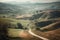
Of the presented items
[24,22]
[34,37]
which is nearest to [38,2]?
[24,22]

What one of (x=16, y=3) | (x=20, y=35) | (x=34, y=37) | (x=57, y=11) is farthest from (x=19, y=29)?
(x=57, y=11)

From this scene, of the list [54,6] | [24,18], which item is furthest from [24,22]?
[54,6]

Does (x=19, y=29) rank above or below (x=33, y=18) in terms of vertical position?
below

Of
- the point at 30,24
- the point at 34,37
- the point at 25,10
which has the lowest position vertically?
the point at 34,37

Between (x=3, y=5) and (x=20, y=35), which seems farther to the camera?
(x=3, y=5)

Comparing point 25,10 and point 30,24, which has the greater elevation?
point 25,10

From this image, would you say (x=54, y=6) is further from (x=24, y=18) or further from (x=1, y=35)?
(x=1, y=35)

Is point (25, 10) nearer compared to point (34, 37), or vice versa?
point (34, 37)

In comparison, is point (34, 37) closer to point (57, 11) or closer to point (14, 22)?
point (14, 22)
